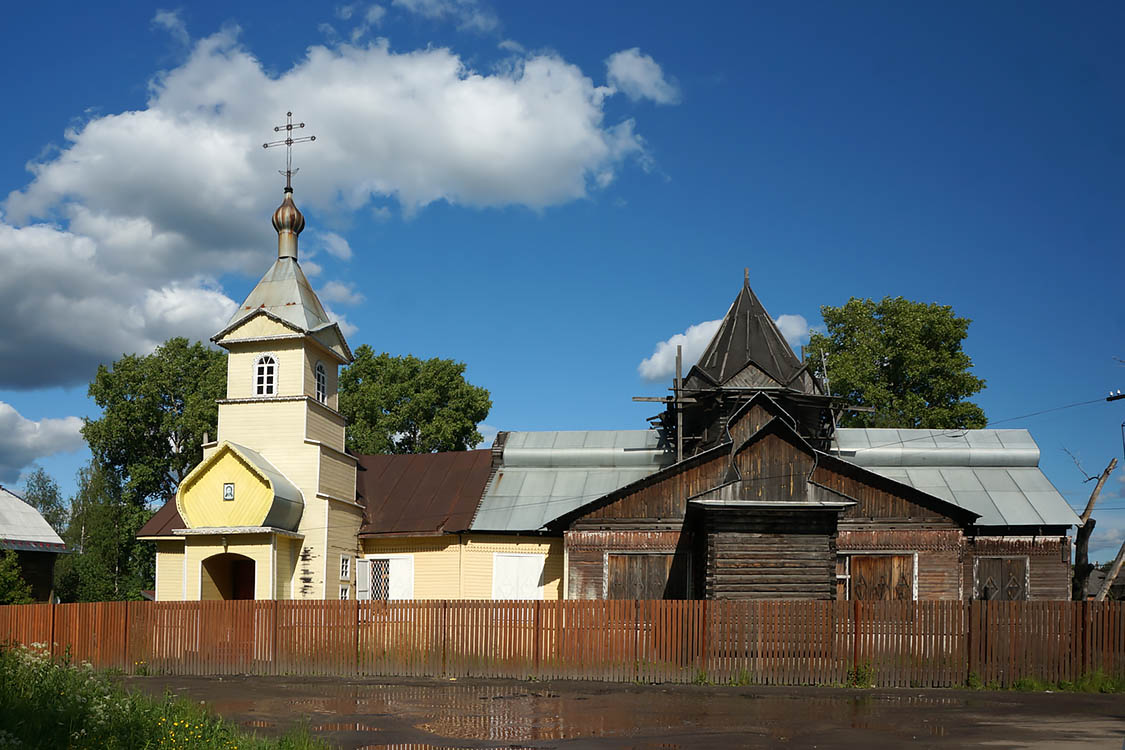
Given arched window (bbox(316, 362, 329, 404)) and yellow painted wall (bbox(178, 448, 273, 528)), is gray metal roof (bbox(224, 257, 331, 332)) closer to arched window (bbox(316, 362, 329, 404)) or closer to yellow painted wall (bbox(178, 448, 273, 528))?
arched window (bbox(316, 362, 329, 404))

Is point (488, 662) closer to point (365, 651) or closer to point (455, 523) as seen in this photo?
point (365, 651)

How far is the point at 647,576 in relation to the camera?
27016 millimetres

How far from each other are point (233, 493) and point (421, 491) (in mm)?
6355

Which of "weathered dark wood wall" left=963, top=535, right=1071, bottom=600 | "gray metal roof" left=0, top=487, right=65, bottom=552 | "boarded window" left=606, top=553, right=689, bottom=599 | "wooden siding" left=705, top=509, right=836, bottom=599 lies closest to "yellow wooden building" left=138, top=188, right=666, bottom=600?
"boarded window" left=606, top=553, right=689, bottom=599

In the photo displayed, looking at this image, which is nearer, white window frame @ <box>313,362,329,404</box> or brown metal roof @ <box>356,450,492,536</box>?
brown metal roof @ <box>356,450,492,536</box>

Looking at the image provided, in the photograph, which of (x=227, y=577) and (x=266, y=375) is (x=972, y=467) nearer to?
(x=266, y=375)

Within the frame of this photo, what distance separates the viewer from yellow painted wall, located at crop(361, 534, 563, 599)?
29.9 m

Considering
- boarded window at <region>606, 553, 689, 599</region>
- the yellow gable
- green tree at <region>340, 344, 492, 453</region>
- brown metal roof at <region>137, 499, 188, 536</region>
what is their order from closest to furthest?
boarded window at <region>606, 553, 689, 599</region> → the yellow gable → brown metal roof at <region>137, 499, 188, 536</region> → green tree at <region>340, 344, 492, 453</region>

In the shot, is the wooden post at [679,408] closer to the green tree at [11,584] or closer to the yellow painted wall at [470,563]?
the yellow painted wall at [470,563]

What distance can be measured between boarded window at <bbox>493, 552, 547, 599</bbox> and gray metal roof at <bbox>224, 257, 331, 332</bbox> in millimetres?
8571

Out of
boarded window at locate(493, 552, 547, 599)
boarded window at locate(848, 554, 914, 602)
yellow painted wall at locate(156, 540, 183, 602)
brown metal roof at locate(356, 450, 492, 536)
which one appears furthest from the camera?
brown metal roof at locate(356, 450, 492, 536)

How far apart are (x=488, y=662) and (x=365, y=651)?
277cm

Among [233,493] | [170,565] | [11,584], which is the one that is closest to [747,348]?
[233,493]

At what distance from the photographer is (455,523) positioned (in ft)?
99.0
